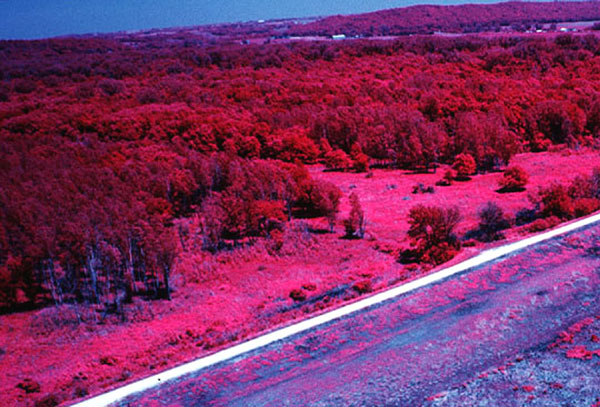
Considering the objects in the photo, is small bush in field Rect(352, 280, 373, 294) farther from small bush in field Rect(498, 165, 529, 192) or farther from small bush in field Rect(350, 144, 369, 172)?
small bush in field Rect(350, 144, 369, 172)

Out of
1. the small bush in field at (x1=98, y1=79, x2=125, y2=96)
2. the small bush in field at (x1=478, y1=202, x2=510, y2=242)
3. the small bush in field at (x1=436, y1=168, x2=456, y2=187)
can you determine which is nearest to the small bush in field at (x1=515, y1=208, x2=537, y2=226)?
the small bush in field at (x1=478, y1=202, x2=510, y2=242)

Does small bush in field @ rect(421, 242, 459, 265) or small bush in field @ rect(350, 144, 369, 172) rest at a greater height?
small bush in field @ rect(350, 144, 369, 172)

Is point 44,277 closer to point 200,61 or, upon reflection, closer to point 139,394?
point 139,394

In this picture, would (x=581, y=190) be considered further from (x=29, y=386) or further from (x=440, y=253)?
(x=29, y=386)

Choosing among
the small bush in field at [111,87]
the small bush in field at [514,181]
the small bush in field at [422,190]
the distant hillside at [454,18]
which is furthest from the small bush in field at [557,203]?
the distant hillside at [454,18]

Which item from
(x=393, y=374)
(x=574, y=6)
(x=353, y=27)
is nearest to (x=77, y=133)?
(x=393, y=374)
